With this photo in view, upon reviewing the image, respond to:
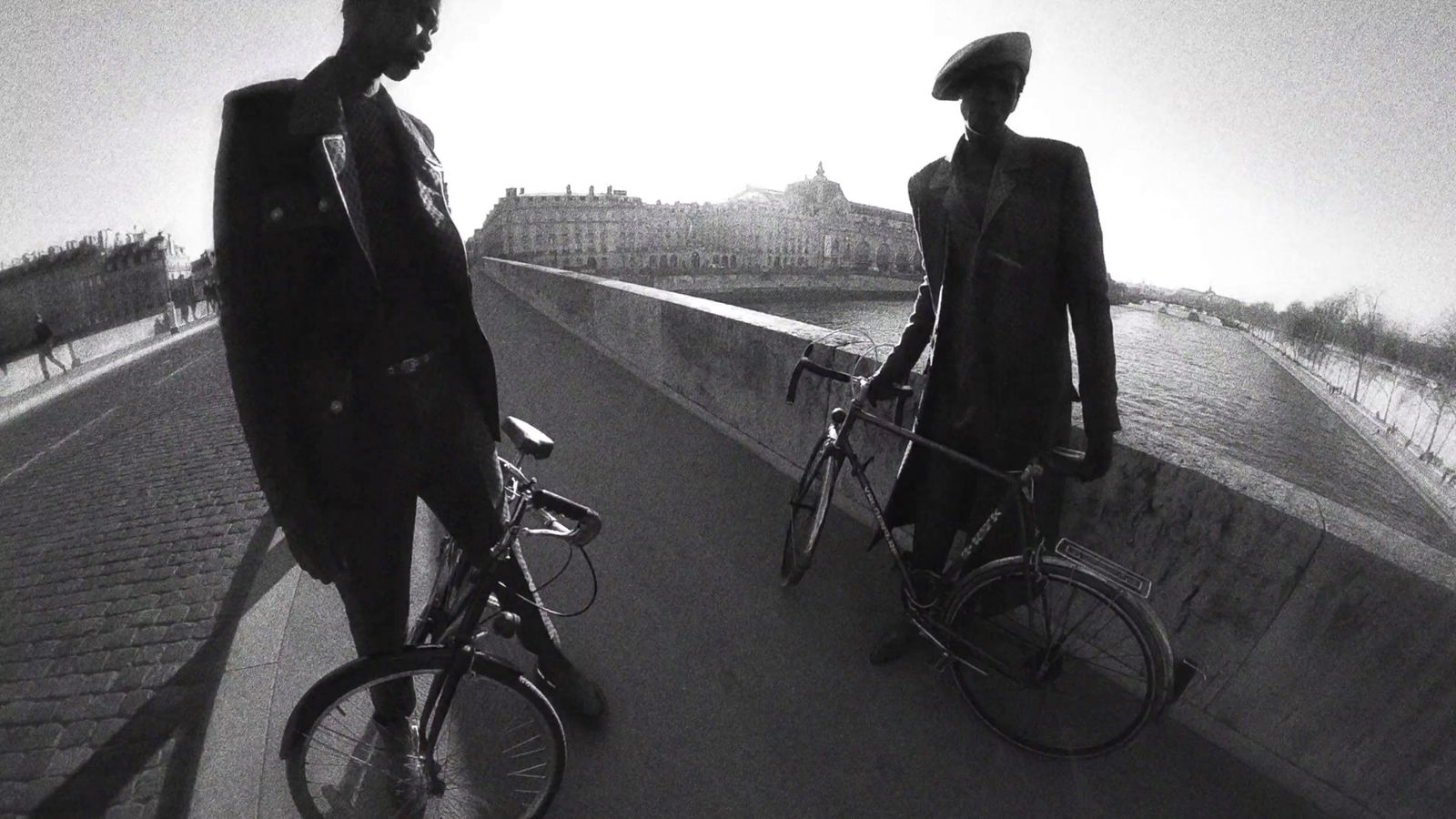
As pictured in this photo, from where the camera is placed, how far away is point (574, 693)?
2117mm

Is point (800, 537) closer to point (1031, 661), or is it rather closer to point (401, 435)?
point (1031, 661)

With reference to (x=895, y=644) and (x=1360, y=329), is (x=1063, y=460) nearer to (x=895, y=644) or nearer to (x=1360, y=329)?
(x=895, y=644)

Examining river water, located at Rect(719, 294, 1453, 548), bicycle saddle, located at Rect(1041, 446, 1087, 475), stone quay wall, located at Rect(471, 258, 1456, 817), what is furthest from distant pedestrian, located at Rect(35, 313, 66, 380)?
river water, located at Rect(719, 294, 1453, 548)

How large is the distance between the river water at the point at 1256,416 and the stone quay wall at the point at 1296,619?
1696 centimetres

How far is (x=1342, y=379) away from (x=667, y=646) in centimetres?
6941

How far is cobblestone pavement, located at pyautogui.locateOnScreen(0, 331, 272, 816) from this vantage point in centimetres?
197

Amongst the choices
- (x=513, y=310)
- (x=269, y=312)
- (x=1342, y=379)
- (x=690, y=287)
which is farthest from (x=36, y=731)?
(x=1342, y=379)

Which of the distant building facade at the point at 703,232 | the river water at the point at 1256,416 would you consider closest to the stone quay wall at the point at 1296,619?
the river water at the point at 1256,416

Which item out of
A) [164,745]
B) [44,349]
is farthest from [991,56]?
[44,349]

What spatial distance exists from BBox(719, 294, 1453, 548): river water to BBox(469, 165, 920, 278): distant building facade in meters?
40.3

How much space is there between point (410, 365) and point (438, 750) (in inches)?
53.0

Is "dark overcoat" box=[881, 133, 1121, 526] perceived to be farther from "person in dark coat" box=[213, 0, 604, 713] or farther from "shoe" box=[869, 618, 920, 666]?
"person in dark coat" box=[213, 0, 604, 713]

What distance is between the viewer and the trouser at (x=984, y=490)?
6.89 feet

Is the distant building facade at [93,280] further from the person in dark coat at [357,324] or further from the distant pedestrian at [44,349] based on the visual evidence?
the person in dark coat at [357,324]
